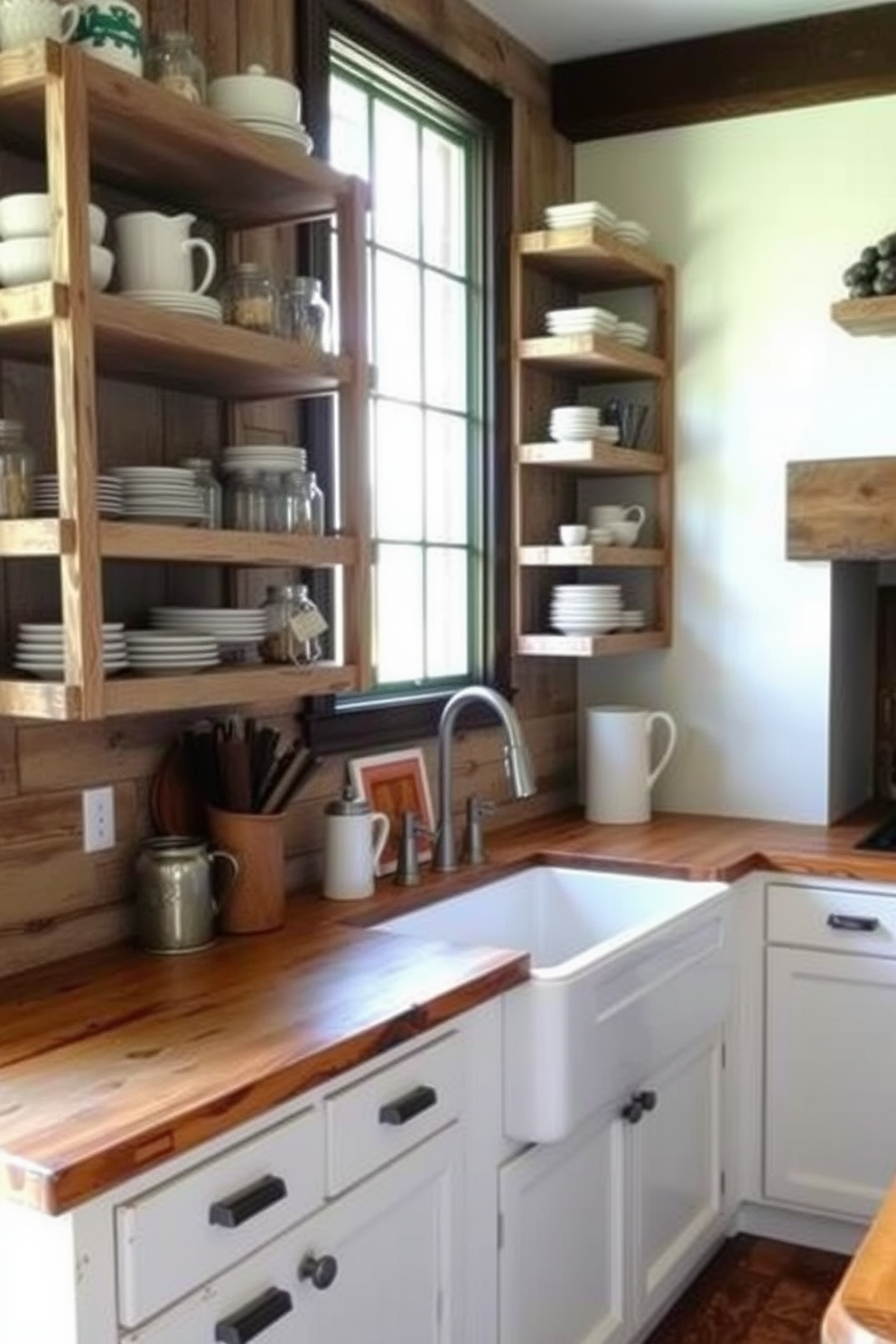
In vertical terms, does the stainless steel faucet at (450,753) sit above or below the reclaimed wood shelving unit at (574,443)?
below

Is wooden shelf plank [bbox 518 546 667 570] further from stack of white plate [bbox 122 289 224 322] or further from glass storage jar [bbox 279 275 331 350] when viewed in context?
stack of white plate [bbox 122 289 224 322]

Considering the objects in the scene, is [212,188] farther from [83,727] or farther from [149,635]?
[83,727]

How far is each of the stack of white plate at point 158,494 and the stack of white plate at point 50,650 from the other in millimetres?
174

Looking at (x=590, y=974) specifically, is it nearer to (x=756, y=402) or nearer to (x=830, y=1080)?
(x=830, y=1080)

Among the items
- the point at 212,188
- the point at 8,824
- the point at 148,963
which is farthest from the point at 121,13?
the point at 148,963

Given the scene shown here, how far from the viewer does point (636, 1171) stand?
237 cm

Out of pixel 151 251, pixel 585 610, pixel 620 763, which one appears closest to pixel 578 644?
pixel 585 610

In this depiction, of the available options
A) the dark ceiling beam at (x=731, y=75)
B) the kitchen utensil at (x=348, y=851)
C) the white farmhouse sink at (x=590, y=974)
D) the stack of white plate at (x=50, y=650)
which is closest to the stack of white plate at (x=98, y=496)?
the stack of white plate at (x=50, y=650)

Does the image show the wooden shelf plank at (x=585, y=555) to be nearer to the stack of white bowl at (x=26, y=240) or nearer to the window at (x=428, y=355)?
the window at (x=428, y=355)

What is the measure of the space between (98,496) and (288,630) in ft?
1.52

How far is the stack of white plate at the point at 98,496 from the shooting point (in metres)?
1.70

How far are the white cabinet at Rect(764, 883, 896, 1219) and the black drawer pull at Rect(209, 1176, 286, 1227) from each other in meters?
1.62

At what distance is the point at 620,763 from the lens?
3266 mm

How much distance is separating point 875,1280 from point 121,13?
173cm
